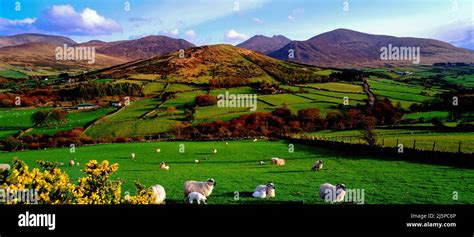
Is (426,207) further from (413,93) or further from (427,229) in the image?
(413,93)

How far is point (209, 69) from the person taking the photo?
9944 centimetres

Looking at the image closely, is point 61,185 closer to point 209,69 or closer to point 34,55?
point 209,69

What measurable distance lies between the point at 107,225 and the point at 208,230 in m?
1.65

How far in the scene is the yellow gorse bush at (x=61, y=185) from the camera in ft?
21.9

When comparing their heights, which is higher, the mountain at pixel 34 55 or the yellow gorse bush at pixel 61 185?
the mountain at pixel 34 55

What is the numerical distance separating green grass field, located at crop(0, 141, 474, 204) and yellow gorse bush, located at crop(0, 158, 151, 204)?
16.7ft

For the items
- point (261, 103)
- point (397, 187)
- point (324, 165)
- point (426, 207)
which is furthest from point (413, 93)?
point (426, 207)

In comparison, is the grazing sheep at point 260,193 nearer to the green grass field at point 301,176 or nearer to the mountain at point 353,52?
the green grass field at point 301,176

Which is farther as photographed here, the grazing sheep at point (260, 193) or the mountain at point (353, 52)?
the mountain at point (353, 52)

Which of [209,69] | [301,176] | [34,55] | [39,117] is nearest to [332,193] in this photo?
[301,176]

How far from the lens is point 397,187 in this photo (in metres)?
13.6

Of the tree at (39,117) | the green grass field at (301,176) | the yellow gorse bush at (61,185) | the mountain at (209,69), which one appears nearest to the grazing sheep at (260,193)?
the green grass field at (301,176)

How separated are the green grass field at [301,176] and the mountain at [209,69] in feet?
166

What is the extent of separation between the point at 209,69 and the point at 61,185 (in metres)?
93.7
